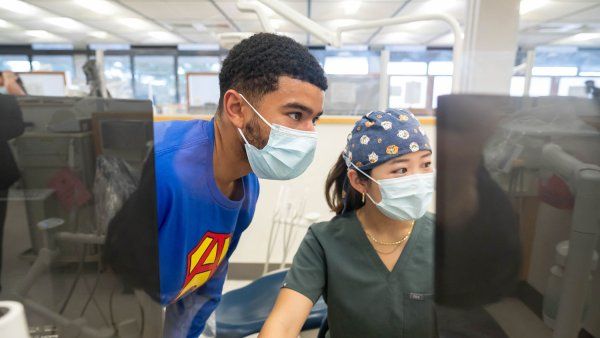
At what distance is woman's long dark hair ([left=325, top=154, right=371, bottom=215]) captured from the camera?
94 cm

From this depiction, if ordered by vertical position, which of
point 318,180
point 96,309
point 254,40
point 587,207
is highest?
point 254,40

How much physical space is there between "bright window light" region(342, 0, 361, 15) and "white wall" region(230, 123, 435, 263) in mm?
3854

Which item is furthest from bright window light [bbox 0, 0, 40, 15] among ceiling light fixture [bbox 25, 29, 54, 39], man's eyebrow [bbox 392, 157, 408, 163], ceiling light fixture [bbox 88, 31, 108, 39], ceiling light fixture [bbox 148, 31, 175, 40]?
man's eyebrow [bbox 392, 157, 408, 163]

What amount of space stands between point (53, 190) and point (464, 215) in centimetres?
32

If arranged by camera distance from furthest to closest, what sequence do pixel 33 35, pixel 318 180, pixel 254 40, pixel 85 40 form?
pixel 85 40, pixel 33 35, pixel 318 180, pixel 254 40

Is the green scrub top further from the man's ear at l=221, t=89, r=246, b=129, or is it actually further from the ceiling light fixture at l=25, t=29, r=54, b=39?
the ceiling light fixture at l=25, t=29, r=54, b=39

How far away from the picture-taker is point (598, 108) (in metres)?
0.30

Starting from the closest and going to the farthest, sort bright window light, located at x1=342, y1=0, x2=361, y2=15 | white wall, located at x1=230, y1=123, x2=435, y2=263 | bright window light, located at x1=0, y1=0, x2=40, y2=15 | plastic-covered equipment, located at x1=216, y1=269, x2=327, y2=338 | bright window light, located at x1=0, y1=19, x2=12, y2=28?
1. plastic-covered equipment, located at x1=216, y1=269, x2=327, y2=338
2. white wall, located at x1=230, y1=123, x2=435, y2=263
3. bright window light, located at x1=0, y1=0, x2=40, y2=15
4. bright window light, located at x1=342, y1=0, x2=361, y2=15
5. bright window light, located at x1=0, y1=19, x2=12, y2=28

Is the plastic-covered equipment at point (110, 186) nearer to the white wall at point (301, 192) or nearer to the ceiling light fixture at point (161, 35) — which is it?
the white wall at point (301, 192)

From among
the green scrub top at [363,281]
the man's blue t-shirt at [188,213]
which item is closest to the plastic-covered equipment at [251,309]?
the green scrub top at [363,281]

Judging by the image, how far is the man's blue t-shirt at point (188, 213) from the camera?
0.63 meters

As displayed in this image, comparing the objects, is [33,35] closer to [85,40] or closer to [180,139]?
[85,40]

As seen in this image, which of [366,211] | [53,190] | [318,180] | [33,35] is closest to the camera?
[53,190]

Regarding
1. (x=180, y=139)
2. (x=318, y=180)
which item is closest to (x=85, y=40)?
(x=318, y=180)
